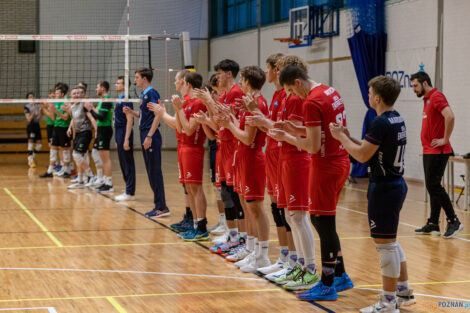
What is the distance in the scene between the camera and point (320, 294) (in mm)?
4828

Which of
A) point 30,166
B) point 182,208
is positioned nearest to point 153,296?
point 182,208

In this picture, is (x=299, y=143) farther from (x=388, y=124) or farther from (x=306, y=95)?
(x=388, y=124)

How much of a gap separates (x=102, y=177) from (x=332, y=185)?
810 cm

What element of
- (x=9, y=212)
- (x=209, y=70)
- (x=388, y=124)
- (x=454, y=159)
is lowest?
(x=9, y=212)

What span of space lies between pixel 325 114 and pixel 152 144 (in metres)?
4.62

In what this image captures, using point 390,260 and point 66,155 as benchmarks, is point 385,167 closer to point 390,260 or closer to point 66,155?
point 390,260

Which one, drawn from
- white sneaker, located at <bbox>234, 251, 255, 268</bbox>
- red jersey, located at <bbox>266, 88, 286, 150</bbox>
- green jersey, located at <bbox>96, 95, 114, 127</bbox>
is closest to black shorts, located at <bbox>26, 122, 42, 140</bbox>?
green jersey, located at <bbox>96, 95, 114, 127</bbox>

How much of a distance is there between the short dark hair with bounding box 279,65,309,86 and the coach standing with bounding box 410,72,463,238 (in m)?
3.16

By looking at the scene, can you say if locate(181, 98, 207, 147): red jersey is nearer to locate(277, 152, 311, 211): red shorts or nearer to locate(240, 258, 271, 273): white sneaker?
locate(240, 258, 271, 273): white sneaker

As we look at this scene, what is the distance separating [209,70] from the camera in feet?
76.9

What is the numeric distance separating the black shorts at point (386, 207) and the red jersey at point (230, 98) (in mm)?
2117

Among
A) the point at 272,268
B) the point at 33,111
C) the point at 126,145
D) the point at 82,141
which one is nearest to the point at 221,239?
the point at 272,268

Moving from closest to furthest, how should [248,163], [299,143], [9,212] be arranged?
[299,143] < [248,163] < [9,212]

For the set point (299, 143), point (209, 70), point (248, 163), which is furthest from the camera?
point (209, 70)
